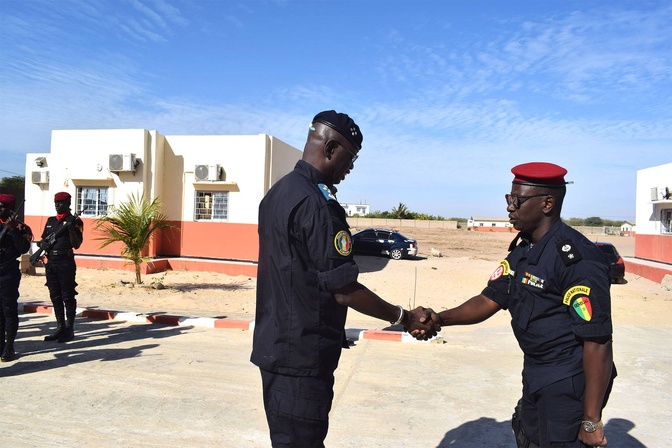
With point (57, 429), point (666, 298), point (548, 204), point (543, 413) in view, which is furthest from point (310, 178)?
point (666, 298)

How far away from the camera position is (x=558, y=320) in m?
2.36

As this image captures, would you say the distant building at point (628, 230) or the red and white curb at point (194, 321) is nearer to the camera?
the red and white curb at point (194, 321)

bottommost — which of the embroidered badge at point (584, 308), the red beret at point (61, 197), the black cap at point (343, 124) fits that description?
the embroidered badge at point (584, 308)

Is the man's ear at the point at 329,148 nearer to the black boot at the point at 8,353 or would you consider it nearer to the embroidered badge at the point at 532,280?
the embroidered badge at the point at 532,280

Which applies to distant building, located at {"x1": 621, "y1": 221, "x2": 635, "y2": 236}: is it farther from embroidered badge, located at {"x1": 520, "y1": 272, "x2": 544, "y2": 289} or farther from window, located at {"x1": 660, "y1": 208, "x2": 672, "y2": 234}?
embroidered badge, located at {"x1": 520, "y1": 272, "x2": 544, "y2": 289}

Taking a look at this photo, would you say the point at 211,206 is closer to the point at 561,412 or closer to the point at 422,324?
the point at 422,324

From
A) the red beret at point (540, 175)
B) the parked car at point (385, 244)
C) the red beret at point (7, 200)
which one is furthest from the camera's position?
the parked car at point (385, 244)

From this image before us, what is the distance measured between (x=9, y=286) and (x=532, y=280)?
5.70m

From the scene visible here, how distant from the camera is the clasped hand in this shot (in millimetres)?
3094

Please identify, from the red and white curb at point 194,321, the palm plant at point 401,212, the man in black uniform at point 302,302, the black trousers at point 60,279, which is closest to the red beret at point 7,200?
the black trousers at point 60,279

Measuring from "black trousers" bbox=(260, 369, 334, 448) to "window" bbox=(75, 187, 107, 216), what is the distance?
15862 millimetres

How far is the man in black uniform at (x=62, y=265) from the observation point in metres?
6.66

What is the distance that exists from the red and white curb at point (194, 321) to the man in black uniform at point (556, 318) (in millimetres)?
4524

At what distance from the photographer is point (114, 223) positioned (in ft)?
39.9
